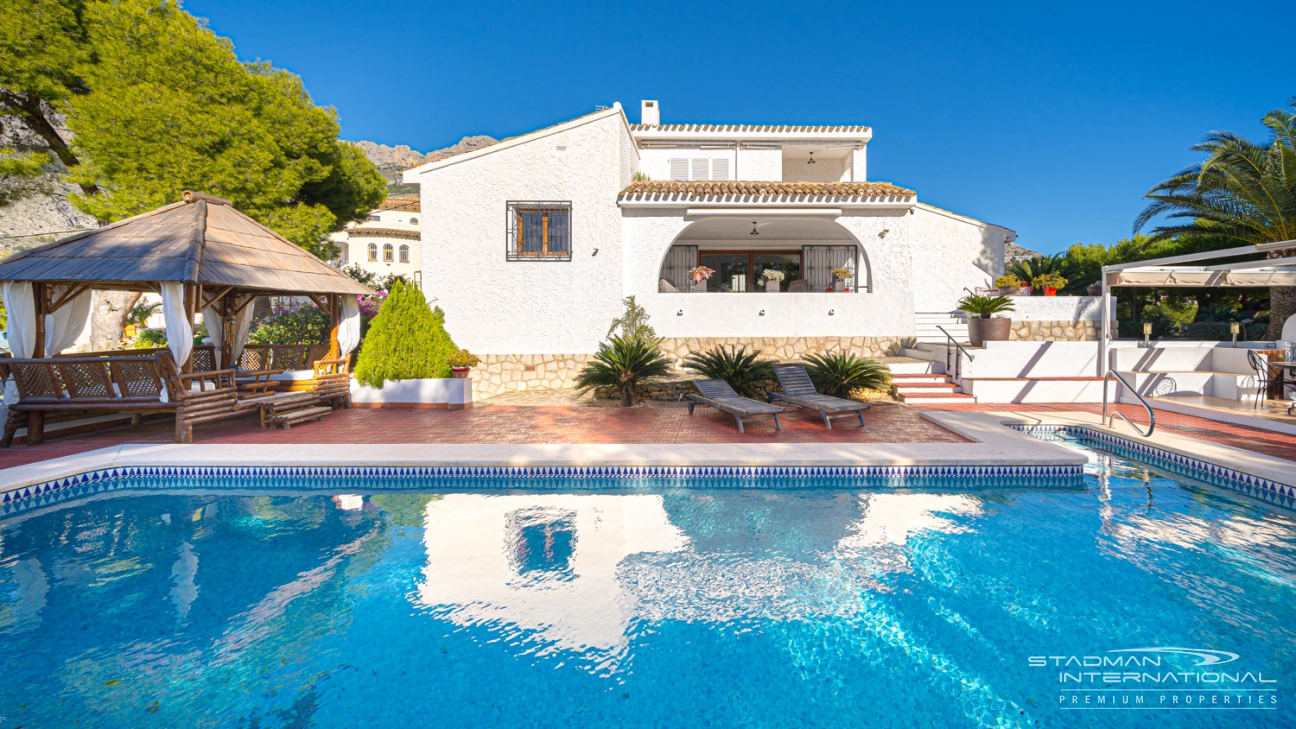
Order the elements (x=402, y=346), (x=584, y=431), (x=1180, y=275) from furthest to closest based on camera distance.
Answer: (x=402, y=346), (x=1180, y=275), (x=584, y=431)

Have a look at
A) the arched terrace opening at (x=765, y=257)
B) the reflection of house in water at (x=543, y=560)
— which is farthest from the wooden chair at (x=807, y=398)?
the arched terrace opening at (x=765, y=257)

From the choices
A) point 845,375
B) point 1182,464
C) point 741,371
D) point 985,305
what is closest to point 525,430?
point 741,371

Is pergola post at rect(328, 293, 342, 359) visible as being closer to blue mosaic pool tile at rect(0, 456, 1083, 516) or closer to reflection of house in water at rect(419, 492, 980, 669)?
blue mosaic pool tile at rect(0, 456, 1083, 516)

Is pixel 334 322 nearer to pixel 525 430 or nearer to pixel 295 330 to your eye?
pixel 295 330

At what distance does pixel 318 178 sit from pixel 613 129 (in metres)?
8.91

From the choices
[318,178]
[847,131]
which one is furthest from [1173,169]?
[318,178]

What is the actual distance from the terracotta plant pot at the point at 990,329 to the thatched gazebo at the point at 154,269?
1465 cm

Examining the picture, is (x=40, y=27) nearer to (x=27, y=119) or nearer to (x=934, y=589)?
(x=27, y=119)

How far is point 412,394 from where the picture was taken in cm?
1251

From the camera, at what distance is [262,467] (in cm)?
773

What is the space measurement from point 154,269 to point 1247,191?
25.6m

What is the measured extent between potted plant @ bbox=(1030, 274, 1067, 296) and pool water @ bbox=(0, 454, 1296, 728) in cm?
1178

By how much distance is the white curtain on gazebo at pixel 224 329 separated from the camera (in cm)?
1250

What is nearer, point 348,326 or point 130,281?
point 130,281
